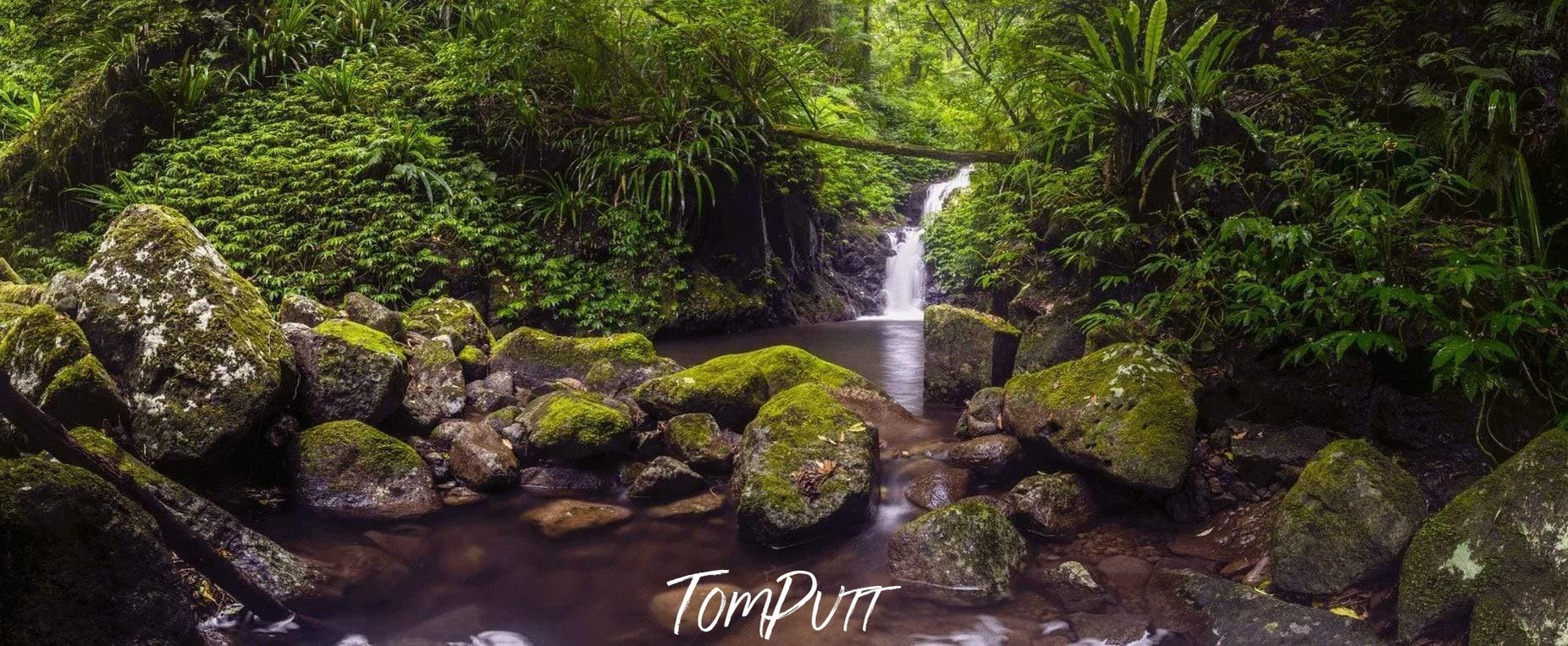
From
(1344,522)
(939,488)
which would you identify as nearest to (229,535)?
(939,488)

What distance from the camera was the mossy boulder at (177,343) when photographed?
3.65 m

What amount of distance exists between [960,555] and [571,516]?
2155mm

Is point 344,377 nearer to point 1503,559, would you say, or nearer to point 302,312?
point 302,312

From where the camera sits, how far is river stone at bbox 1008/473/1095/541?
3664 millimetres

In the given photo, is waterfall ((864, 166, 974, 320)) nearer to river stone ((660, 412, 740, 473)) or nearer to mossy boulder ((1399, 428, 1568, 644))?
river stone ((660, 412, 740, 473))

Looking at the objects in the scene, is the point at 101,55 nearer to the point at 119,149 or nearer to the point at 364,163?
the point at 119,149

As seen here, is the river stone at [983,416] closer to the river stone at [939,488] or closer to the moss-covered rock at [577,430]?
the river stone at [939,488]

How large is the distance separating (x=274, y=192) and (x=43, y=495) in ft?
22.2

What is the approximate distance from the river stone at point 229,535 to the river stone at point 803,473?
200 centimetres

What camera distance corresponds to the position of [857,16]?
16.3 m

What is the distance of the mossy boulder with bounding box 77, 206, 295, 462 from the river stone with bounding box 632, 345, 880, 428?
7.20 feet

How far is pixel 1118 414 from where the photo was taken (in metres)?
3.72

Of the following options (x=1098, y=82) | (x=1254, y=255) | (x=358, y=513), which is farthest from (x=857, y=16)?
(x=358, y=513)

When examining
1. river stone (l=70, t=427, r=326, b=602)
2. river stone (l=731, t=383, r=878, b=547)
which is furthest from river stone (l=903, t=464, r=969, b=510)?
river stone (l=70, t=427, r=326, b=602)
